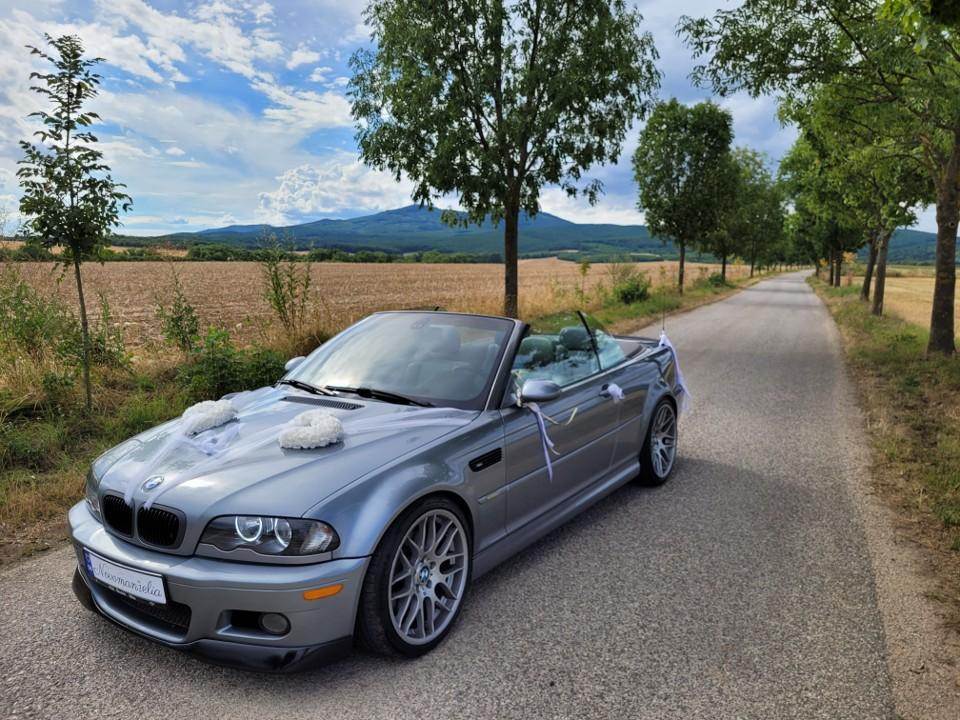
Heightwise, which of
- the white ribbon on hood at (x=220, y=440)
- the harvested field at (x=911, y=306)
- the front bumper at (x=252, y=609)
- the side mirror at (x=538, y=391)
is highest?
the side mirror at (x=538, y=391)

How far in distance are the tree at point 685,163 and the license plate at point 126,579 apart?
27938 millimetres

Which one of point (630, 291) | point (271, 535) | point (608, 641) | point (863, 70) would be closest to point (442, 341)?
point (271, 535)

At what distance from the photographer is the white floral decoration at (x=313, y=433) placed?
2941 millimetres

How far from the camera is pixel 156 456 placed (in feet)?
9.93

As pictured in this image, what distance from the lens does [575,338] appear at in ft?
15.2

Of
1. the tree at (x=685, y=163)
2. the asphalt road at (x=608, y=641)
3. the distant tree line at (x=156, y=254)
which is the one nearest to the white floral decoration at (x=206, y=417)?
the asphalt road at (x=608, y=641)

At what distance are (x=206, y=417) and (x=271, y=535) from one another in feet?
3.28

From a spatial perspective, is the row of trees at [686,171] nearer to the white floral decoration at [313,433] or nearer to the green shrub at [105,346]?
the green shrub at [105,346]

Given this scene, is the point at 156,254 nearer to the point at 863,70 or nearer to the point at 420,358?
the point at 420,358

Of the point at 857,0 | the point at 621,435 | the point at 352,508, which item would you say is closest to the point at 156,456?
the point at 352,508

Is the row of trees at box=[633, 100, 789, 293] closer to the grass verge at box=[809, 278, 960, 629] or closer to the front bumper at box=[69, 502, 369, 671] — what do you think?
the grass verge at box=[809, 278, 960, 629]

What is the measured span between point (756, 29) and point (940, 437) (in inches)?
303

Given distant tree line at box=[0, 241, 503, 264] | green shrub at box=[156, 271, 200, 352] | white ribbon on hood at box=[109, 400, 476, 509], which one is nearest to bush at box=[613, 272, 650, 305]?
distant tree line at box=[0, 241, 503, 264]

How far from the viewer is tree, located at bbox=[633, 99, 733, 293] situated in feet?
92.4
